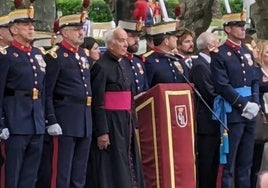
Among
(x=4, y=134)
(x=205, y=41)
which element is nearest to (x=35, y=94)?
(x=4, y=134)

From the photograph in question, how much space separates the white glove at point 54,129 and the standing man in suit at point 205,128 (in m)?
1.97

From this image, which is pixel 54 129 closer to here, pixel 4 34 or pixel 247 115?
pixel 4 34

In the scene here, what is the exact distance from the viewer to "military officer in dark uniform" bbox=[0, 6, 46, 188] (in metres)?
7.77

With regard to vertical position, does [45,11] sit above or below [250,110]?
above

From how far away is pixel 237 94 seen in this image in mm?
9062

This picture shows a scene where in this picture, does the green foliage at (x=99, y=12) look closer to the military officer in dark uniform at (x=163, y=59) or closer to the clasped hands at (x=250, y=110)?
the military officer in dark uniform at (x=163, y=59)

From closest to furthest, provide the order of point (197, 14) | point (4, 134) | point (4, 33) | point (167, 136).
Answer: point (4, 134) → point (4, 33) → point (167, 136) → point (197, 14)

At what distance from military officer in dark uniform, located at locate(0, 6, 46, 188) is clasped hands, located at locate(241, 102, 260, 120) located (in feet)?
7.33

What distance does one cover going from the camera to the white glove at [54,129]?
8.02 m

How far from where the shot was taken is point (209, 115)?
9398mm

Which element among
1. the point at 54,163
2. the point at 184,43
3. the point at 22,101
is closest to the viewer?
the point at 22,101

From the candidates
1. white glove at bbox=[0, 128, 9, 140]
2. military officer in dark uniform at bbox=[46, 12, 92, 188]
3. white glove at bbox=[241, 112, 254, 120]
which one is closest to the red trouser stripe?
military officer in dark uniform at bbox=[46, 12, 92, 188]

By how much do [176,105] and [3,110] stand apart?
1847 mm

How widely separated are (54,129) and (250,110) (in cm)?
219
